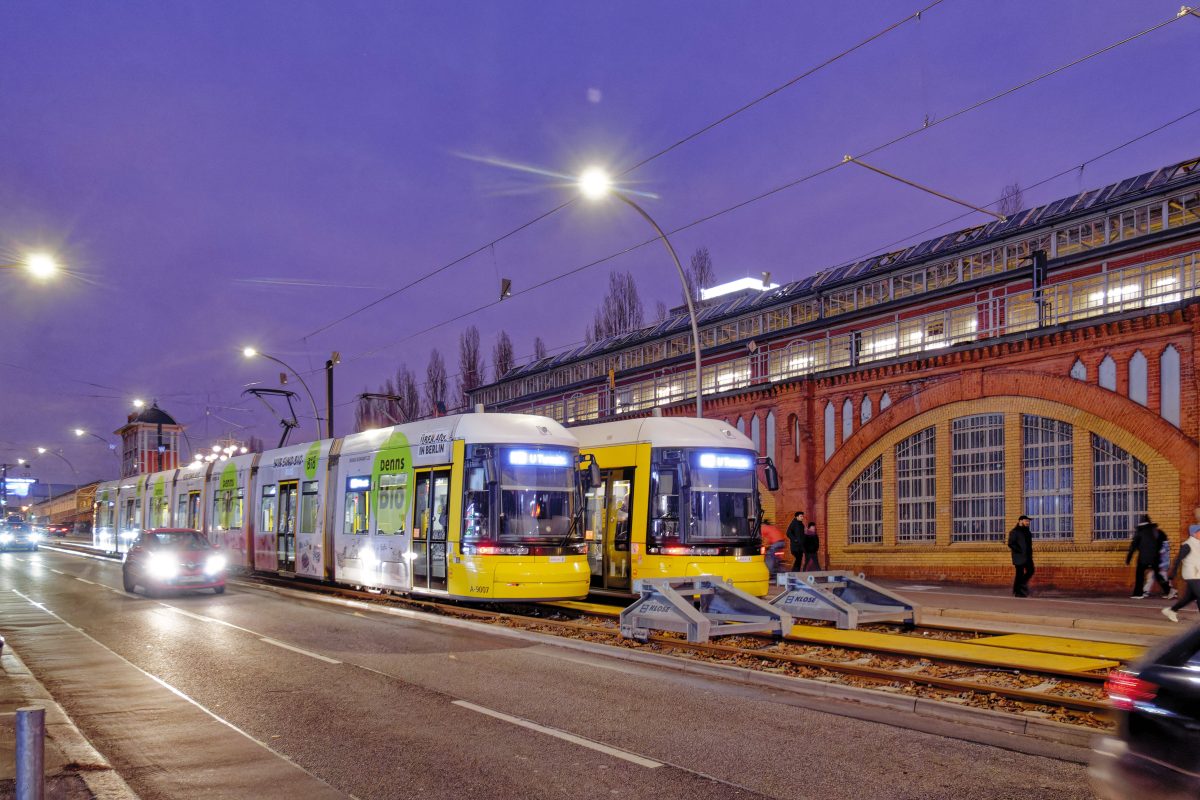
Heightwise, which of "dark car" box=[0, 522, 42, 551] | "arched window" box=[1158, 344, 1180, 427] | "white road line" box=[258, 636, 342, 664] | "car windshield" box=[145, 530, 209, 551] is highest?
"arched window" box=[1158, 344, 1180, 427]

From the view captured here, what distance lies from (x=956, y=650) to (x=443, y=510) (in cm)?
853

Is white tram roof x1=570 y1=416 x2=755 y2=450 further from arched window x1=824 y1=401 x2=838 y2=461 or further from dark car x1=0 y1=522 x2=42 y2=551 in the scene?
dark car x1=0 y1=522 x2=42 y2=551

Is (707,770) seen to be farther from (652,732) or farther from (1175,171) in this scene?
(1175,171)

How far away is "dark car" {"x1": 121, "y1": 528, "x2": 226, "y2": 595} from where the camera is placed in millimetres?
21625

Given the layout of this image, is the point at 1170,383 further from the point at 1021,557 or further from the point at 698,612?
the point at 698,612

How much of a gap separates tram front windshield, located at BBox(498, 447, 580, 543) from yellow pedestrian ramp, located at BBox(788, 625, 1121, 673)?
4282 millimetres

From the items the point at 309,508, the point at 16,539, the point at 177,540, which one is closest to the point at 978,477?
the point at 309,508

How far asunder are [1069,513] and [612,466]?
1046 cm

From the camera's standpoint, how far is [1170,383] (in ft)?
63.0

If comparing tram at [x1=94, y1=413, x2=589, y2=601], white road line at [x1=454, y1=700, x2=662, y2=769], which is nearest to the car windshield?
tram at [x1=94, y1=413, x2=589, y2=601]

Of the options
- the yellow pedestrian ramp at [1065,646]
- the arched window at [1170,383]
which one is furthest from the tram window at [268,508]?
the arched window at [1170,383]

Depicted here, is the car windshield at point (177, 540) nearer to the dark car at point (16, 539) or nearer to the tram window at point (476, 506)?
the tram window at point (476, 506)

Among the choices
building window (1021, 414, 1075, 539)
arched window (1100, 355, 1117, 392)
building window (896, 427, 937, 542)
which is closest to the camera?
arched window (1100, 355, 1117, 392)

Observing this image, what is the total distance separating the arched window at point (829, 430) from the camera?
88.9 ft
